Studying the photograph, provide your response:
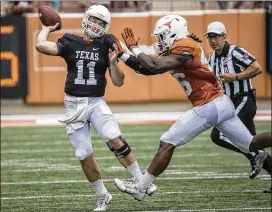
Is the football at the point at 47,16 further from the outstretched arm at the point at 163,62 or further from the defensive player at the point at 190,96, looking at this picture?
the outstretched arm at the point at 163,62

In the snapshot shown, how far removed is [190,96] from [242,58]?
1.50 m

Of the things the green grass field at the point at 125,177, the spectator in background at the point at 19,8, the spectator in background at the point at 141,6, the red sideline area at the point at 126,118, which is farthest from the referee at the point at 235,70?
the spectator in background at the point at 141,6

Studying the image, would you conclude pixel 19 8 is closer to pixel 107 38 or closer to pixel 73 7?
pixel 73 7

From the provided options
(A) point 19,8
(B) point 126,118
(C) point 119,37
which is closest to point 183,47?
(B) point 126,118

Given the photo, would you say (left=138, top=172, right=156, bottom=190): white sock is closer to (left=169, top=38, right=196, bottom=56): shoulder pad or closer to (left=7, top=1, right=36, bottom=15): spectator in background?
(left=169, top=38, right=196, bottom=56): shoulder pad

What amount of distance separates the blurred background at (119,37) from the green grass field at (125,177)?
303 cm

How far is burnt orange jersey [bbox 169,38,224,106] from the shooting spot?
22.8ft

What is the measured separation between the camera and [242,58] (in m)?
8.48

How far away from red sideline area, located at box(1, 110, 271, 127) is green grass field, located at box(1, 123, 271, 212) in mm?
1305

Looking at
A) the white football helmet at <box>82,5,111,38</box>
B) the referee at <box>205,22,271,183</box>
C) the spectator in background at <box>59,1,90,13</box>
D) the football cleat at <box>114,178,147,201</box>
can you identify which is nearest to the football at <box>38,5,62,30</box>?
the white football helmet at <box>82,5,111,38</box>

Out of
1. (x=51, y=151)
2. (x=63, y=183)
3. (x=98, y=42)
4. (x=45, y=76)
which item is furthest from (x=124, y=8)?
(x=98, y=42)

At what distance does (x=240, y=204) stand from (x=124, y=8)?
9.22 m

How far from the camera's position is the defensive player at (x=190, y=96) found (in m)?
6.96

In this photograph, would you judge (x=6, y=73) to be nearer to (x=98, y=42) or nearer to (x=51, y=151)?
(x=51, y=151)
